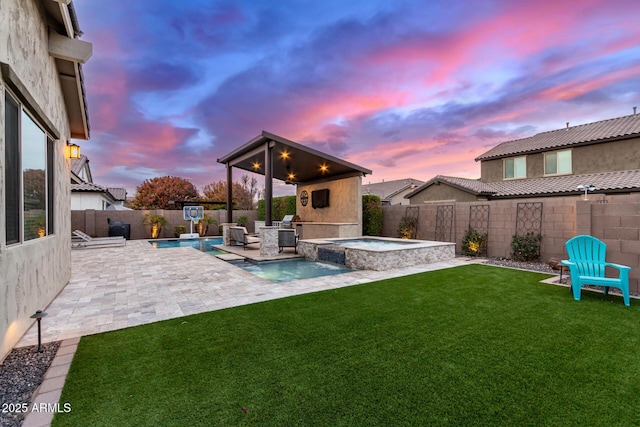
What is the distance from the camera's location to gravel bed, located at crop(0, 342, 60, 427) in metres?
2.08

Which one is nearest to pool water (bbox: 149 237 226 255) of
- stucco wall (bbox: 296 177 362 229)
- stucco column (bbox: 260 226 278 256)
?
stucco column (bbox: 260 226 278 256)

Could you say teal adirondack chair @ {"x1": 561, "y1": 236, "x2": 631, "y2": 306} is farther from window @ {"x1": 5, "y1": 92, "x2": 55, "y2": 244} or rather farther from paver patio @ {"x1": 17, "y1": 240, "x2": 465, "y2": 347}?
window @ {"x1": 5, "y1": 92, "x2": 55, "y2": 244}

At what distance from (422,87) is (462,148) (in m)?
7.44

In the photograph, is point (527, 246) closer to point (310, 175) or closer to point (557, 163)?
point (557, 163)

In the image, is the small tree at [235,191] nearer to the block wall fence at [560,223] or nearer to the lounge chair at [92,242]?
the lounge chair at [92,242]

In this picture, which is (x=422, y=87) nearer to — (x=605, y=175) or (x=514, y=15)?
(x=514, y=15)

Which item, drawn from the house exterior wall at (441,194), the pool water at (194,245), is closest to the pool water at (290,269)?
the pool water at (194,245)

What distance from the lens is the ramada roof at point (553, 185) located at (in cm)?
1046

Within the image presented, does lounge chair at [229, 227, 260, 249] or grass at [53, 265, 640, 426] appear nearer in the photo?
grass at [53, 265, 640, 426]

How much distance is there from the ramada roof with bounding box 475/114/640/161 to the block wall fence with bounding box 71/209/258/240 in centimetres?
1705

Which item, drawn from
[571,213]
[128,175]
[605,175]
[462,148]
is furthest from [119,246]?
[128,175]

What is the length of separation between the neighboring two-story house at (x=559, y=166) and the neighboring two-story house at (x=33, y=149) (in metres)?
14.2

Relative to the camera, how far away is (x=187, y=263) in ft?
28.4

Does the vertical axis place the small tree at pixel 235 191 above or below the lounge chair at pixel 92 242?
above
